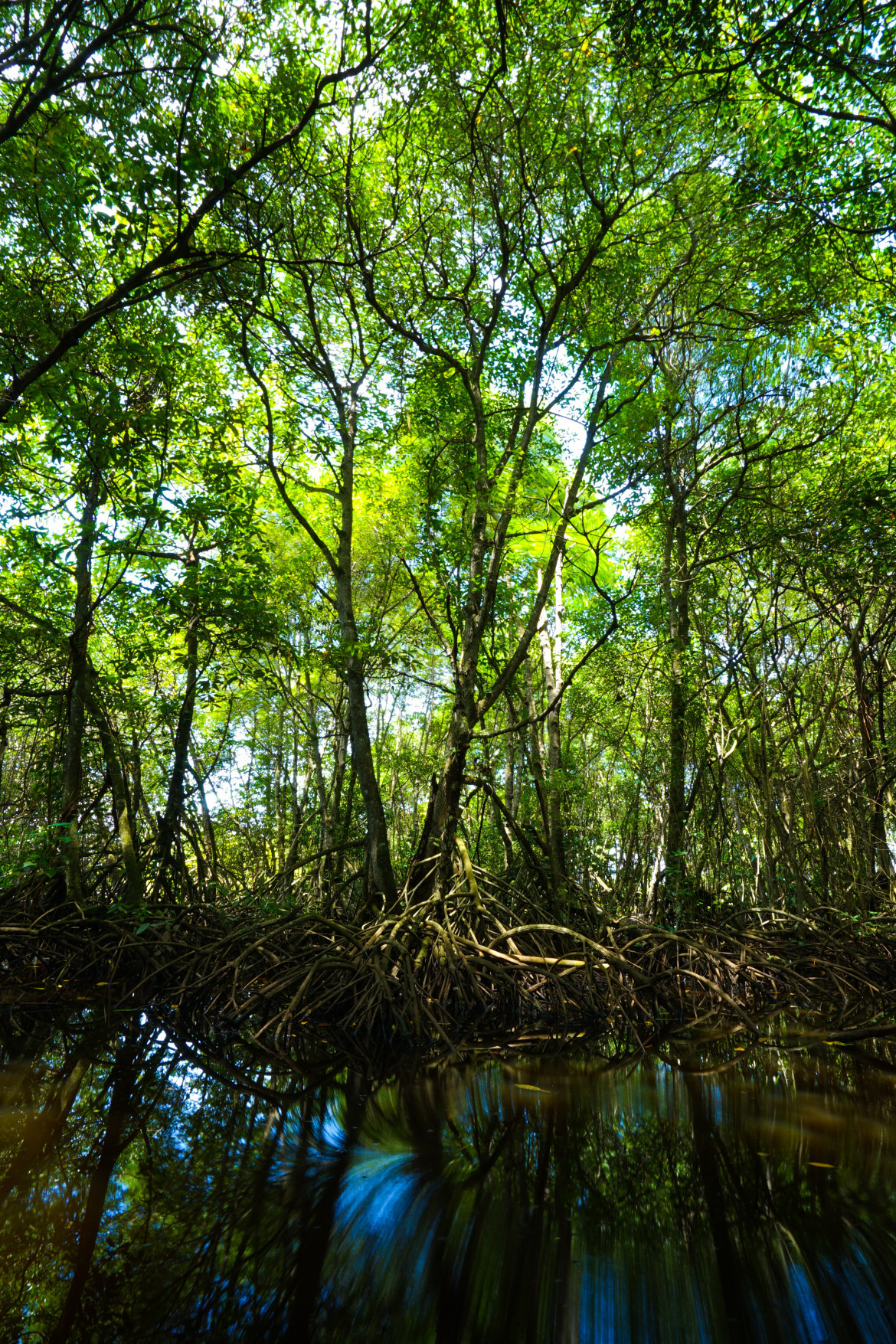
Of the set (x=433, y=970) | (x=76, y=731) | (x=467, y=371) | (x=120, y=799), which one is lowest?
(x=433, y=970)

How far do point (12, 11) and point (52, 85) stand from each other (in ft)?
4.59

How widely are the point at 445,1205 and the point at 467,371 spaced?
22.4 feet

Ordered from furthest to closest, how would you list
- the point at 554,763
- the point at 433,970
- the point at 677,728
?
the point at 554,763 → the point at 677,728 → the point at 433,970

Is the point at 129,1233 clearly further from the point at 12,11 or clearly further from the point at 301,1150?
the point at 12,11

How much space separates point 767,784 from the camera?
7613 millimetres

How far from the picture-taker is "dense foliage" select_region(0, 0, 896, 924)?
435 centimetres

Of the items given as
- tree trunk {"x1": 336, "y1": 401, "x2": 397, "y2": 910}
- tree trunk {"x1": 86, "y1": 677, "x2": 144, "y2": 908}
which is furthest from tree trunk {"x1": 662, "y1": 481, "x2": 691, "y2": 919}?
tree trunk {"x1": 86, "y1": 677, "x2": 144, "y2": 908}

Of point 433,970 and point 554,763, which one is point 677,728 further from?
point 433,970

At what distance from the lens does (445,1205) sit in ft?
7.84

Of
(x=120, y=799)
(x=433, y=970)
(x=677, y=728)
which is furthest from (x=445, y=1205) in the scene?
(x=677, y=728)

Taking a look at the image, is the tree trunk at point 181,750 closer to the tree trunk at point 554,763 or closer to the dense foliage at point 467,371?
the dense foliage at point 467,371

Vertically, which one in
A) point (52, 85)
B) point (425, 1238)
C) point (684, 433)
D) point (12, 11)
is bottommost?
point (425, 1238)

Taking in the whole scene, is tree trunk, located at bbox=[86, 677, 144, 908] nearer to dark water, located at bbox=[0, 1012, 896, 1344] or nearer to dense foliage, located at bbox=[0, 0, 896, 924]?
dense foliage, located at bbox=[0, 0, 896, 924]

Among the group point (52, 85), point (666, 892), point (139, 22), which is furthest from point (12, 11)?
point (666, 892)
